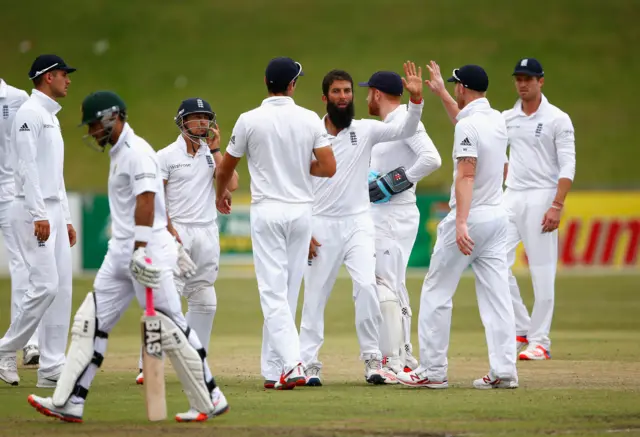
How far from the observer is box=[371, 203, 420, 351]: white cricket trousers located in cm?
1057

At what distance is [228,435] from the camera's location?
7.10m

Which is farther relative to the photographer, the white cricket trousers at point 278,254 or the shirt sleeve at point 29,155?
the shirt sleeve at point 29,155

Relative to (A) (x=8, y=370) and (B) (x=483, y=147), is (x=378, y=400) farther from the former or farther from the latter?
(A) (x=8, y=370)

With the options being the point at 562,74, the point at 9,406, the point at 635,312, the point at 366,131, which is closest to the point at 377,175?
the point at 366,131

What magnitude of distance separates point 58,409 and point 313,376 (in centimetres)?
256

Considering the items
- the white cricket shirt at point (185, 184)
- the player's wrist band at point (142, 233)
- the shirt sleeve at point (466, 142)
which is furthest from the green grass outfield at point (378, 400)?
the shirt sleeve at point (466, 142)

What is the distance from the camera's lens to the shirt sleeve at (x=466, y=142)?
9078 millimetres

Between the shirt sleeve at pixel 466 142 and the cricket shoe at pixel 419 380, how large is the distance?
176 cm

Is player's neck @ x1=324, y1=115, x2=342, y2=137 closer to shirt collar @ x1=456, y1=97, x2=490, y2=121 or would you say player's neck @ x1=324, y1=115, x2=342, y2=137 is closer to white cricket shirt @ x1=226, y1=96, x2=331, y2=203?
white cricket shirt @ x1=226, y1=96, x2=331, y2=203

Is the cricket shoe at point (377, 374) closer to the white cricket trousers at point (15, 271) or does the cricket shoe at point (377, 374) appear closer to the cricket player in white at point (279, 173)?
the cricket player in white at point (279, 173)

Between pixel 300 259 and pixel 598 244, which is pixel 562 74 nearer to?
pixel 598 244

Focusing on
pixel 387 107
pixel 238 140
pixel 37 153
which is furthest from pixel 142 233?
pixel 387 107

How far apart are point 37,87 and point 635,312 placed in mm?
10191

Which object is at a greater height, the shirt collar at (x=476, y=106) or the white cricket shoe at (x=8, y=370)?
the shirt collar at (x=476, y=106)
